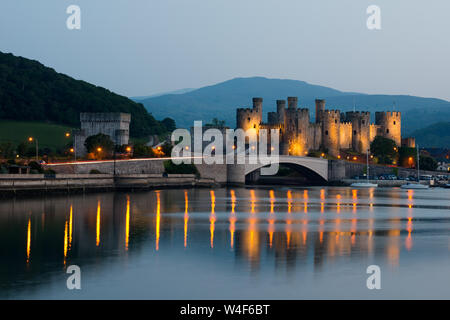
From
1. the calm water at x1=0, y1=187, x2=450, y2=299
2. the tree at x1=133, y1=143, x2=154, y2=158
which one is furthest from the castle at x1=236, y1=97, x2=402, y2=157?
the calm water at x1=0, y1=187, x2=450, y2=299

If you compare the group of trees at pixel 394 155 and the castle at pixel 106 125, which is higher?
the castle at pixel 106 125

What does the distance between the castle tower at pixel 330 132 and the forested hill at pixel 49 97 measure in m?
35.7

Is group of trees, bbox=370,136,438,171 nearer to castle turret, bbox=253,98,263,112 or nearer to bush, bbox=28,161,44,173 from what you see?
castle turret, bbox=253,98,263,112

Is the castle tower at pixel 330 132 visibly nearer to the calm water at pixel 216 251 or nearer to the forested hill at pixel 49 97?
the forested hill at pixel 49 97

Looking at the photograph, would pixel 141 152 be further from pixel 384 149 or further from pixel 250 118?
pixel 384 149

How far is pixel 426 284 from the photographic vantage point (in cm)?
2217

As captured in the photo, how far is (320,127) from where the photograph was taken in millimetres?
107500

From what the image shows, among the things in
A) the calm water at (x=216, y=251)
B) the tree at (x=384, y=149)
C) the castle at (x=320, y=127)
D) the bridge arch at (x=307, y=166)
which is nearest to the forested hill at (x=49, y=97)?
the castle at (x=320, y=127)

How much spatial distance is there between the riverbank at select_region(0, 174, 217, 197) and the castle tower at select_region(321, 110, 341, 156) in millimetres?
29488

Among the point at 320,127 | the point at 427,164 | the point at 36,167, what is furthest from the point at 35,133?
the point at 427,164

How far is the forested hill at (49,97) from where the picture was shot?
119 metres

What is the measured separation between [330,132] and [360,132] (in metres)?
5.96

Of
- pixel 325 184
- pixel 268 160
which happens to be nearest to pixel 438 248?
pixel 268 160

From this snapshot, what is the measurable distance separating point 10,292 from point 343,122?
307 ft
